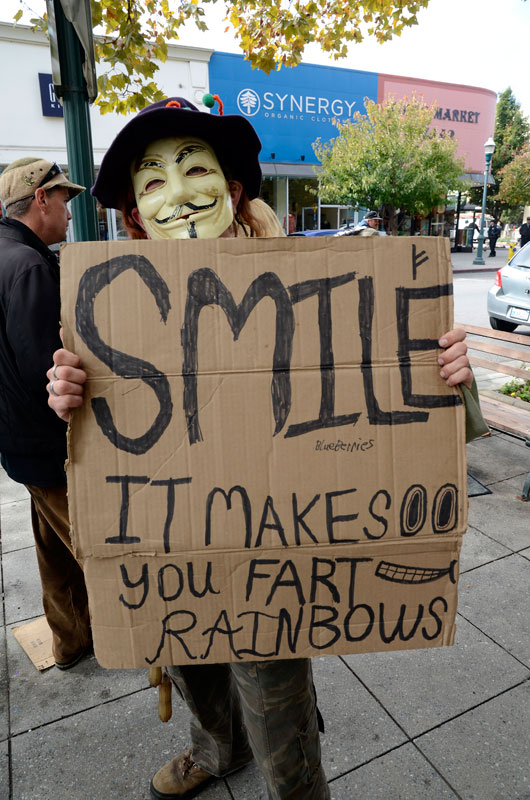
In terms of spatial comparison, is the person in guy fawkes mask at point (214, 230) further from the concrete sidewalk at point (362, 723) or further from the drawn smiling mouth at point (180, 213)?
the concrete sidewalk at point (362, 723)

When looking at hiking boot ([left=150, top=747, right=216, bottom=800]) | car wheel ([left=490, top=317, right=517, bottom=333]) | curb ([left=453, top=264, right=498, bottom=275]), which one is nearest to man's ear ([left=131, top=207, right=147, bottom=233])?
hiking boot ([left=150, top=747, right=216, bottom=800])

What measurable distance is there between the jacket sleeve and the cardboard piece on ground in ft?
4.22

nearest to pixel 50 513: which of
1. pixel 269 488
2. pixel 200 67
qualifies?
pixel 269 488

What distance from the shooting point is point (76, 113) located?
278cm

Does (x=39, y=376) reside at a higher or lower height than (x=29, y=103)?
lower

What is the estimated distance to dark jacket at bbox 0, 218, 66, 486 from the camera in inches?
76.0

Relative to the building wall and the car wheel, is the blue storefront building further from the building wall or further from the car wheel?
the car wheel

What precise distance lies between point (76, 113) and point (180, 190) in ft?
5.31

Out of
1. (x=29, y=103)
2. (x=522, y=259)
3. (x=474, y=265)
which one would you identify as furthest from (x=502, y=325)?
(x=474, y=265)

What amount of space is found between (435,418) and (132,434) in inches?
25.3

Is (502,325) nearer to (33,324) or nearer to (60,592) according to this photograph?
(60,592)

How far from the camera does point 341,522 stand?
3.97 feet

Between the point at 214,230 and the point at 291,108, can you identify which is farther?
the point at 291,108

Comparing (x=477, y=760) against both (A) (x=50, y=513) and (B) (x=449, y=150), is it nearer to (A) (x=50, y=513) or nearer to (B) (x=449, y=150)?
(A) (x=50, y=513)
